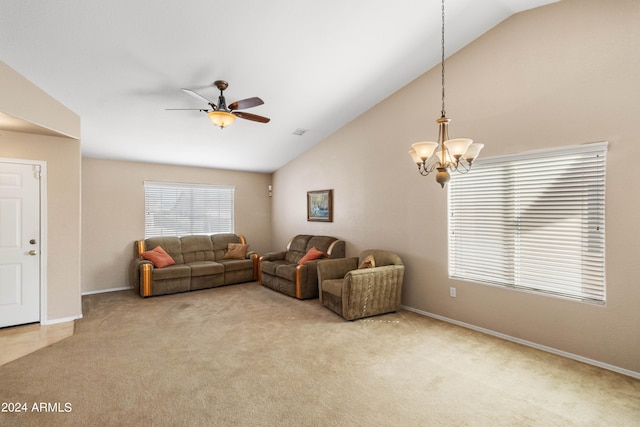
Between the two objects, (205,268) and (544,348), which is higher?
(205,268)

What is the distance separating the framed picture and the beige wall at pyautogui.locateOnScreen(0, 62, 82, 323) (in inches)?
153

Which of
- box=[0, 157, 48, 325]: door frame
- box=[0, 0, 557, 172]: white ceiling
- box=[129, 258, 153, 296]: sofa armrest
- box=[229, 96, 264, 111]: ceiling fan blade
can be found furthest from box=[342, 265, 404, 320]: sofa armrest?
box=[0, 157, 48, 325]: door frame

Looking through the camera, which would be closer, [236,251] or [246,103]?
[246,103]

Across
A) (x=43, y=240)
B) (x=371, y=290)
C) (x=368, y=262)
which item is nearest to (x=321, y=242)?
(x=368, y=262)

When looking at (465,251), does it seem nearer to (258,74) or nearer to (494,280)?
(494,280)

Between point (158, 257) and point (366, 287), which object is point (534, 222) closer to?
point (366, 287)

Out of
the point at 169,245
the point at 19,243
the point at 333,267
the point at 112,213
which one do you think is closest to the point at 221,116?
the point at 333,267

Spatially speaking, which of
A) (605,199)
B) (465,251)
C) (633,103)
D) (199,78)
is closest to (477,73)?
(633,103)

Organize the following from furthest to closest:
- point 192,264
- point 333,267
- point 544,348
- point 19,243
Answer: point 192,264, point 333,267, point 19,243, point 544,348

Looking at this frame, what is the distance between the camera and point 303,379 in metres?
2.72

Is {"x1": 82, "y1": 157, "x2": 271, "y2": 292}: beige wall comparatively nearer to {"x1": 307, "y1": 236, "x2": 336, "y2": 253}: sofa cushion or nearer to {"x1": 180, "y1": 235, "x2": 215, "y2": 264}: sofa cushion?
{"x1": 180, "y1": 235, "x2": 215, "y2": 264}: sofa cushion

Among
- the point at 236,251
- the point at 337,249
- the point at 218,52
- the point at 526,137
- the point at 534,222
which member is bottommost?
the point at 236,251

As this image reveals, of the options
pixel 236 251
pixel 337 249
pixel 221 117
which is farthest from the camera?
pixel 236 251

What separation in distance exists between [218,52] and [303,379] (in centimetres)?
334
